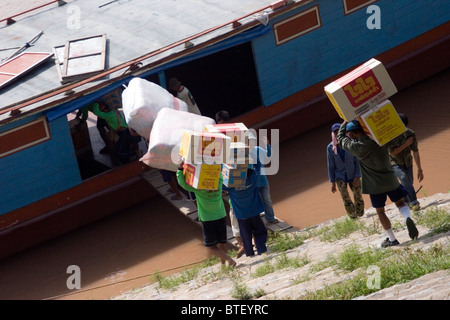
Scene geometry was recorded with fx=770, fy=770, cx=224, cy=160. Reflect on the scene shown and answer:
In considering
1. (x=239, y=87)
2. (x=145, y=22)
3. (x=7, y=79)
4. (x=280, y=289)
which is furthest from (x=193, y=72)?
(x=280, y=289)

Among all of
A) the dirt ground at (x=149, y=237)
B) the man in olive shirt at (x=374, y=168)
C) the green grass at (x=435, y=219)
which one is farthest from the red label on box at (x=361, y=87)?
the dirt ground at (x=149, y=237)

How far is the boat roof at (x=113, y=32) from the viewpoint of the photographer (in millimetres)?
11273

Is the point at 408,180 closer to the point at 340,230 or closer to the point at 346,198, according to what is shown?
the point at 346,198

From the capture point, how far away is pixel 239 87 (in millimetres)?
14203

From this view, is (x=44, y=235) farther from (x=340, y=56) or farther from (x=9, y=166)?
(x=340, y=56)

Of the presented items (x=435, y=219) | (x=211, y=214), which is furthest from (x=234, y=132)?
(x=435, y=219)

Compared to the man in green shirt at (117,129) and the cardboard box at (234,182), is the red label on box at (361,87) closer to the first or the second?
the cardboard box at (234,182)

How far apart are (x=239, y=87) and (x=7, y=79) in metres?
Answer: 4.47

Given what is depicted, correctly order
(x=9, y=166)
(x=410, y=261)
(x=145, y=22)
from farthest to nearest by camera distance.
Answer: (x=145, y=22) < (x=9, y=166) < (x=410, y=261)

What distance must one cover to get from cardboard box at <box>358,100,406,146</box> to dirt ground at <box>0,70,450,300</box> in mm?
3045

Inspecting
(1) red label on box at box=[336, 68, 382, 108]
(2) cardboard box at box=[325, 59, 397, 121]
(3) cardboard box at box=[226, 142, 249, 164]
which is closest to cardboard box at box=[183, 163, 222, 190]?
(3) cardboard box at box=[226, 142, 249, 164]

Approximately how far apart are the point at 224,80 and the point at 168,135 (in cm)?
504

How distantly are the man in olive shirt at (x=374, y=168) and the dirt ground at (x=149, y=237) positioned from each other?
2.73 meters

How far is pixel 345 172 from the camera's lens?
975cm
